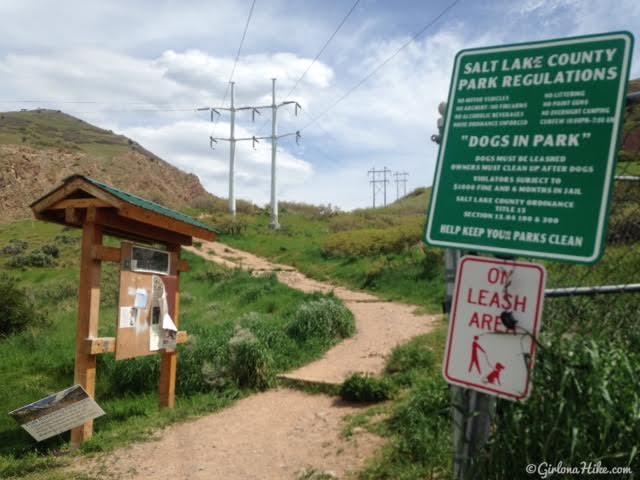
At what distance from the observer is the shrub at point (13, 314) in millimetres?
11141

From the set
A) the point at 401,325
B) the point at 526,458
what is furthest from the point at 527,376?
the point at 401,325

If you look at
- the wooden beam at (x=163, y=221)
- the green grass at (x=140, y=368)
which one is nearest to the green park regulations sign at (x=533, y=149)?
the wooden beam at (x=163, y=221)

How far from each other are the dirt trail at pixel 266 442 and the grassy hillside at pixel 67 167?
141 ft

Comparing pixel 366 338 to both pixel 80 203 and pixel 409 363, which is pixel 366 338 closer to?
pixel 409 363

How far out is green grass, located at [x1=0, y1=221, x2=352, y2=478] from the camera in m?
5.78

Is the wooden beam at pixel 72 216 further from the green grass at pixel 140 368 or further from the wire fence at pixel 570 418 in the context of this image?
the wire fence at pixel 570 418

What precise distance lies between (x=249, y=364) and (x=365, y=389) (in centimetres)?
A: 184

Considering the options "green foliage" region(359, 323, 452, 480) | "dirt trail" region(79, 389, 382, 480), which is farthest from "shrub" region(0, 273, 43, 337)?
"green foliage" region(359, 323, 452, 480)

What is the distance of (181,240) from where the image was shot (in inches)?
281

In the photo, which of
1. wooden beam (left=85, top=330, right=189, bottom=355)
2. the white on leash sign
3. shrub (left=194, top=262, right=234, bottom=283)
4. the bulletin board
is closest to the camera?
the white on leash sign

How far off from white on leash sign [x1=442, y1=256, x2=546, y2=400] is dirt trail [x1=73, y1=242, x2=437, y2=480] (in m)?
2.55

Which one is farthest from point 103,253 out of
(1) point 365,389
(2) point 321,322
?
(2) point 321,322

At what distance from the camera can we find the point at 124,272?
592 centimetres

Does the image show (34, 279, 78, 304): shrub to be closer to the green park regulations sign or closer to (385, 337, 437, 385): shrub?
(385, 337, 437, 385): shrub
